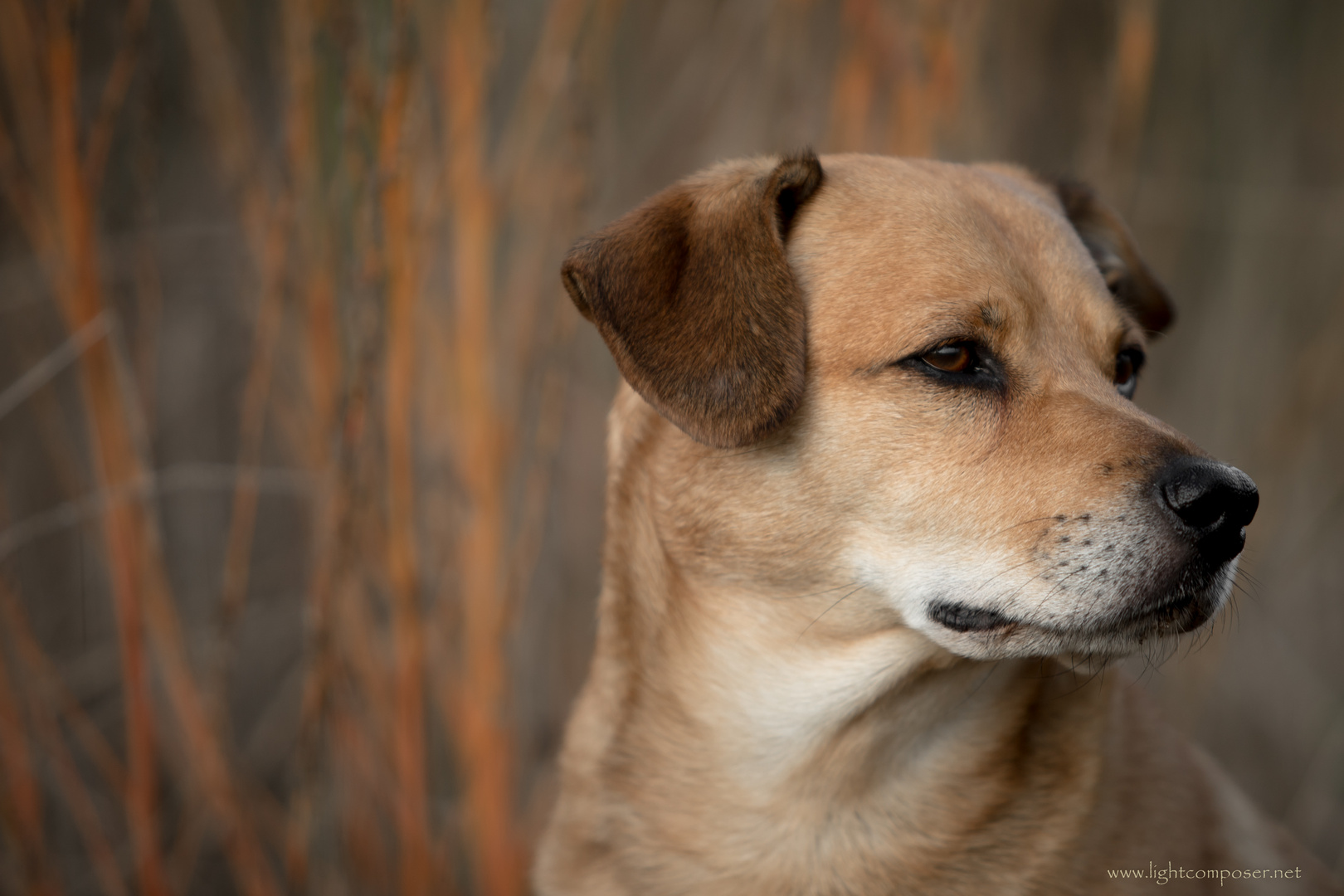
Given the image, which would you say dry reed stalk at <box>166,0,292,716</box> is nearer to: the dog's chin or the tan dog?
the tan dog

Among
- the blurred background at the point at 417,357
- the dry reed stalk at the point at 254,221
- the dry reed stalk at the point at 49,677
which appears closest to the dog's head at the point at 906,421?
the blurred background at the point at 417,357

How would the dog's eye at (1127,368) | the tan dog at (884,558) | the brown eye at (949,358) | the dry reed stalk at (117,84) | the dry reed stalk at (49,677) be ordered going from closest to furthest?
the tan dog at (884,558) → the brown eye at (949,358) → the dog's eye at (1127,368) → the dry reed stalk at (117,84) → the dry reed stalk at (49,677)

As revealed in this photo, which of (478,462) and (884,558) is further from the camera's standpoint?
(478,462)

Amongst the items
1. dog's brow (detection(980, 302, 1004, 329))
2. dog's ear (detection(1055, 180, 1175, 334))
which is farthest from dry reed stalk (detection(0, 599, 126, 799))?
dog's ear (detection(1055, 180, 1175, 334))

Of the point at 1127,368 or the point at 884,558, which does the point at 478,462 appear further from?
the point at 1127,368

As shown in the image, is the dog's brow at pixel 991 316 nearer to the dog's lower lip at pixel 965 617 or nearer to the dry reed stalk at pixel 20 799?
the dog's lower lip at pixel 965 617

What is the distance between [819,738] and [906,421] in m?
0.59

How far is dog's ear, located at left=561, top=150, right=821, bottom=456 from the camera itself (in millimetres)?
1546

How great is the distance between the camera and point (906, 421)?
1595 millimetres

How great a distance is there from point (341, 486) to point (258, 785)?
1.68 meters

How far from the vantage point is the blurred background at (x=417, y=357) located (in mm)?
2311

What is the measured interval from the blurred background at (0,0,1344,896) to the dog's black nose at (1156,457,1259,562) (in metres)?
1.46

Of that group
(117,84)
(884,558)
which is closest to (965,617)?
(884,558)

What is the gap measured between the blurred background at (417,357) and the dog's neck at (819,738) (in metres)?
0.82
